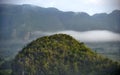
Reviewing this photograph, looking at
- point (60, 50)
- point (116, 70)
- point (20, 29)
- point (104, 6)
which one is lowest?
point (116, 70)

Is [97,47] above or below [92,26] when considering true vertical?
below

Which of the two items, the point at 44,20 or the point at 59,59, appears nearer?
the point at 59,59

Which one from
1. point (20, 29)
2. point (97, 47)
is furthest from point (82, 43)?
point (20, 29)

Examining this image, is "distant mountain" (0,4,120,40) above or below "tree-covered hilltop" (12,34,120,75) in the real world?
above

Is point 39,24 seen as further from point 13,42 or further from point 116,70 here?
point 116,70
